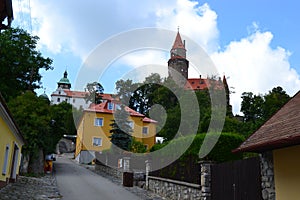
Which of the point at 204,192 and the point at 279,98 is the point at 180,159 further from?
the point at 279,98

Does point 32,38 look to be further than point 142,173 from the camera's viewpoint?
Yes

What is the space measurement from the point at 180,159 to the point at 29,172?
43.2 ft

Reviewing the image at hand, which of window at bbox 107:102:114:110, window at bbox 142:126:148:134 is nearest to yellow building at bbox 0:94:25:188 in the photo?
window at bbox 142:126:148:134

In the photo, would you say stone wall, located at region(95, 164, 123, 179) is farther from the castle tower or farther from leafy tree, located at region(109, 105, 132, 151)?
the castle tower

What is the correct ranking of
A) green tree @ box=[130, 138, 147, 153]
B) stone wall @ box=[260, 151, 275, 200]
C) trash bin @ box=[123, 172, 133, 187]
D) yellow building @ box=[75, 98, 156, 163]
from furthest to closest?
yellow building @ box=[75, 98, 156, 163], green tree @ box=[130, 138, 147, 153], trash bin @ box=[123, 172, 133, 187], stone wall @ box=[260, 151, 275, 200]

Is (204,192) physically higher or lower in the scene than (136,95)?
lower

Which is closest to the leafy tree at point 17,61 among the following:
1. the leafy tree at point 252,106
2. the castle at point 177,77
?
the castle at point 177,77

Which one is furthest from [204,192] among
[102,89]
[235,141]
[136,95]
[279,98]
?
[102,89]

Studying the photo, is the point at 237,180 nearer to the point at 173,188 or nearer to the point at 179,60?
the point at 173,188

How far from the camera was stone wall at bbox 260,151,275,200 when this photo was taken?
719cm

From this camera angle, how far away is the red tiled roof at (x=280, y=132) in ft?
20.1

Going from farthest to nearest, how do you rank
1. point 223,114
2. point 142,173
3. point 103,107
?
point 103,107 → point 223,114 → point 142,173

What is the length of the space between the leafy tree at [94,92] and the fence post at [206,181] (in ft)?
173

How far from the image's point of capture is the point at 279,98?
149ft
